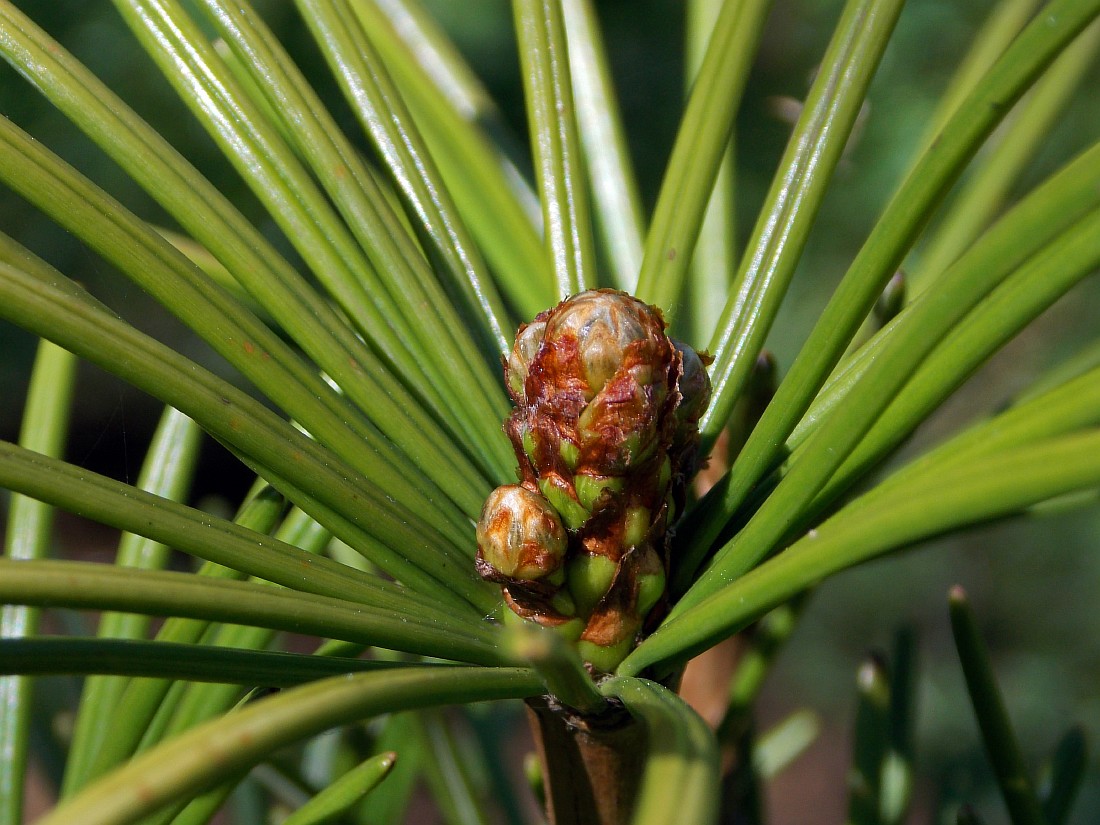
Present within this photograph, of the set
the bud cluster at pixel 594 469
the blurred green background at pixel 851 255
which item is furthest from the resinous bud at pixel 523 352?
the blurred green background at pixel 851 255

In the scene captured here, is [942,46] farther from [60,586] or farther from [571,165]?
[60,586]

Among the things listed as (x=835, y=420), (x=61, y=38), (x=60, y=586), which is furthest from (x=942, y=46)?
(x=60, y=586)

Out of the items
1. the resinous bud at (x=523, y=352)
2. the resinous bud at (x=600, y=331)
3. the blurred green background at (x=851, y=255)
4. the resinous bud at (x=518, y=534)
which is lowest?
the resinous bud at (x=518, y=534)

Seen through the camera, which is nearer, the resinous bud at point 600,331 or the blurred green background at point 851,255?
the resinous bud at point 600,331

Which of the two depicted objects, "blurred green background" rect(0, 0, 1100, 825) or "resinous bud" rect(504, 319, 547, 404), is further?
"blurred green background" rect(0, 0, 1100, 825)

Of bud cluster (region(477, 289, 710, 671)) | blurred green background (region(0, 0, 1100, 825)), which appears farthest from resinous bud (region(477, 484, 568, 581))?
blurred green background (region(0, 0, 1100, 825))

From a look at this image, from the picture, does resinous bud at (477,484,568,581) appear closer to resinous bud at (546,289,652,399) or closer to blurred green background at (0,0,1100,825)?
resinous bud at (546,289,652,399)

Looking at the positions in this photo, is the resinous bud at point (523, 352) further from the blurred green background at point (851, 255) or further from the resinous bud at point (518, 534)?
the blurred green background at point (851, 255)

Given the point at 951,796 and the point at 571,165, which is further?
the point at 951,796
